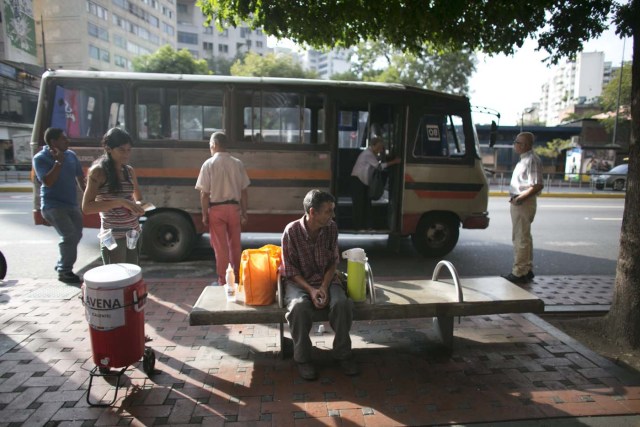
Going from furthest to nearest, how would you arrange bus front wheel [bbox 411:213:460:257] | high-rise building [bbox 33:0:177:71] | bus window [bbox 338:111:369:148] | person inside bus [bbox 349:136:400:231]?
high-rise building [bbox 33:0:177:71], bus window [bbox 338:111:369:148], bus front wheel [bbox 411:213:460:257], person inside bus [bbox 349:136:400:231]

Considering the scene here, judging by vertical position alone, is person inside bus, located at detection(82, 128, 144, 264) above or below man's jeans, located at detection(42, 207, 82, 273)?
above

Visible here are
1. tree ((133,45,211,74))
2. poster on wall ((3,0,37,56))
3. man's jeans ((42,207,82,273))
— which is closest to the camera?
man's jeans ((42,207,82,273))

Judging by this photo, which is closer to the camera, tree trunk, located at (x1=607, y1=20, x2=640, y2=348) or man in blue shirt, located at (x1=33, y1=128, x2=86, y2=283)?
tree trunk, located at (x1=607, y1=20, x2=640, y2=348)

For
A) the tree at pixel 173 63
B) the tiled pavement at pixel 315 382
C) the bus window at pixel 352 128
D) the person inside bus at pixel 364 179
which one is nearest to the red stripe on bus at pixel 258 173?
the person inside bus at pixel 364 179

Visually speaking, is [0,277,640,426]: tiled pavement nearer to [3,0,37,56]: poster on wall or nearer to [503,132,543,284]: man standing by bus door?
[503,132,543,284]: man standing by bus door

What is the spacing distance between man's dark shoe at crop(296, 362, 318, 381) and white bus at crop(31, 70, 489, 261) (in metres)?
3.90

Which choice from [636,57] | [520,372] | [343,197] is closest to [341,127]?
[343,197]

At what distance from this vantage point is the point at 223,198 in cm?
546

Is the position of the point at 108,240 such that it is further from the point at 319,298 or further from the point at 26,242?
the point at 26,242

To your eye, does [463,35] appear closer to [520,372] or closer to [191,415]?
[520,372]

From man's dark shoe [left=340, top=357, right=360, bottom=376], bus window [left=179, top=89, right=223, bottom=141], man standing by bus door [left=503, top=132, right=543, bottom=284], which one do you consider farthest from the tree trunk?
bus window [left=179, top=89, right=223, bottom=141]

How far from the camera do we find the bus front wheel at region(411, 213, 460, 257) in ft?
25.2

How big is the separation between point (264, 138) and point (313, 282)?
12.6ft

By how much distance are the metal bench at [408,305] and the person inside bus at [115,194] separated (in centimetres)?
A: 91
